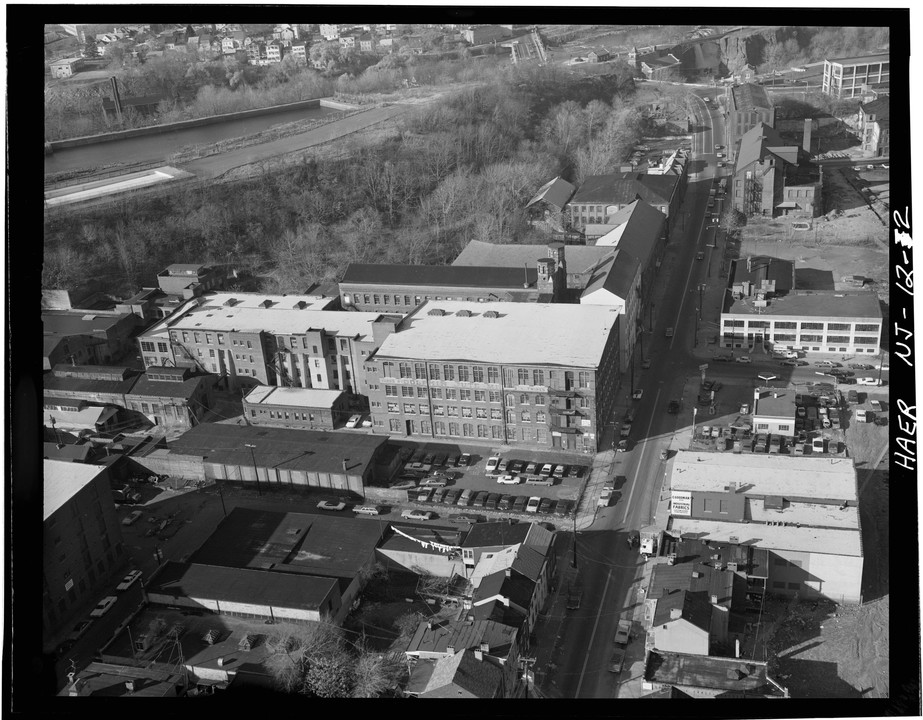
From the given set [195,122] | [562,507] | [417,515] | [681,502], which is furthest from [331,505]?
[195,122]

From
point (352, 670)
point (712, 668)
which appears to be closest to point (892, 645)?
point (712, 668)

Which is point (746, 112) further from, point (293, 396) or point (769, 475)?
point (769, 475)

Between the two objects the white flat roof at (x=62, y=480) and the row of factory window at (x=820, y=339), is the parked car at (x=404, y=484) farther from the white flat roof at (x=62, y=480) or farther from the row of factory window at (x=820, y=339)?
the row of factory window at (x=820, y=339)

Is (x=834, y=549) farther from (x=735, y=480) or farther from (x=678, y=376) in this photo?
(x=678, y=376)

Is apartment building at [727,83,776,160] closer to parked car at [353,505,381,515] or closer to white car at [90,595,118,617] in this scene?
parked car at [353,505,381,515]

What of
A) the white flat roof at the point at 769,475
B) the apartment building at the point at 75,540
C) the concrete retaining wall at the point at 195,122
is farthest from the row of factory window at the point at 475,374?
the concrete retaining wall at the point at 195,122

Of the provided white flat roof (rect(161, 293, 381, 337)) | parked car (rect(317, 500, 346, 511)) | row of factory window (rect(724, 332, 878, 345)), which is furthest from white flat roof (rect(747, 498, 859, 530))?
white flat roof (rect(161, 293, 381, 337))
